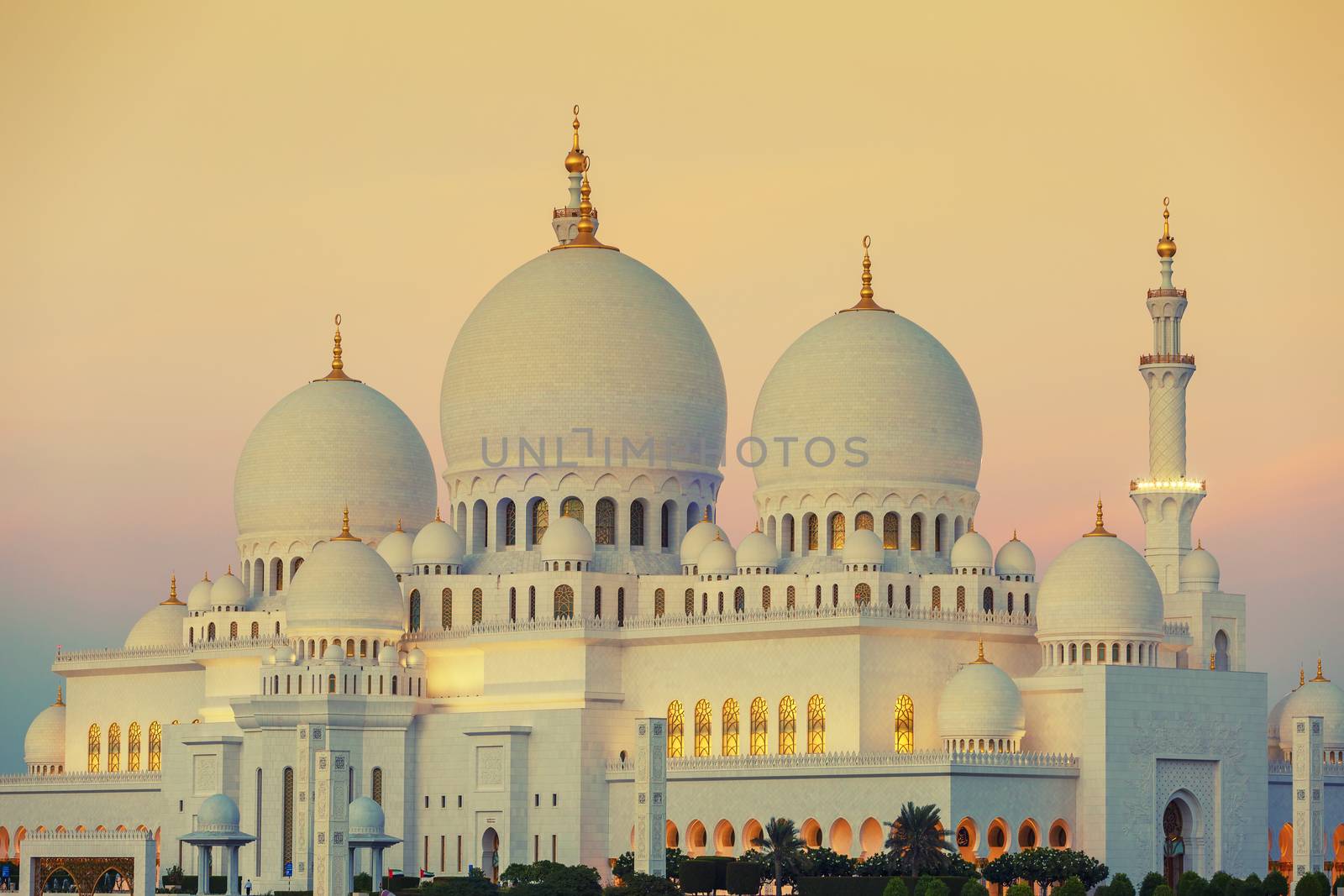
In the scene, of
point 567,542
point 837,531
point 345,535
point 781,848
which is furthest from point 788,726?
point 345,535

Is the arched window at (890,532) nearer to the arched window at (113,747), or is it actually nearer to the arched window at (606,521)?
the arched window at (606,521)

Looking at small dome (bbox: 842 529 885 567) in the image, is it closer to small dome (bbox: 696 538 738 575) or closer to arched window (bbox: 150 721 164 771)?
small dome (bbox: 696 538 738 575)

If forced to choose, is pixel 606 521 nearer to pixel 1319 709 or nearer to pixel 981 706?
pixel 981 706

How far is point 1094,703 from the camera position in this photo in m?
76.8

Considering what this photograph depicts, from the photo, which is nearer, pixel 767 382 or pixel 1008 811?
pixel 1008 811

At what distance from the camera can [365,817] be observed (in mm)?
77500

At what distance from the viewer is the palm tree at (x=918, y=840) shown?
7200 centimetres

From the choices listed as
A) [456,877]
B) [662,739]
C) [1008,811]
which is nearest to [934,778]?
[1008,811]

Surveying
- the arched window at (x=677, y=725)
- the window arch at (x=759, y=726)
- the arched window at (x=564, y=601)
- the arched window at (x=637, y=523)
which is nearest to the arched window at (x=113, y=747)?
the arched window at (x=564, y=601)

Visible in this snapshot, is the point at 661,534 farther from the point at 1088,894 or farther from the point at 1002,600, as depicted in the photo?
the point at 1088,894

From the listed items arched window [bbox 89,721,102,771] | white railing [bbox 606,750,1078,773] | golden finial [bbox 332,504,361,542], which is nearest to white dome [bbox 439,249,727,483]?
golden finial [bbox 332,504,361,542]

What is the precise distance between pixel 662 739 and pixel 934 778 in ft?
22.5

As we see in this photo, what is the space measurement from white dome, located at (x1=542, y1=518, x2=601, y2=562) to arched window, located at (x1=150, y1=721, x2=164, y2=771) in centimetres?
1585

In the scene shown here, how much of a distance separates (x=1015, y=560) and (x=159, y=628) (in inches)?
1098
